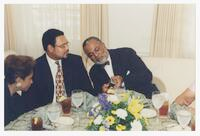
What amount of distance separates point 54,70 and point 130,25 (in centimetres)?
50

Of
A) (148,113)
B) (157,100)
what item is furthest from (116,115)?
(157,100)

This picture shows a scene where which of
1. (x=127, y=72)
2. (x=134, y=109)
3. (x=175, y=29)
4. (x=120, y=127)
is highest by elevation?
(x=175, y=29)

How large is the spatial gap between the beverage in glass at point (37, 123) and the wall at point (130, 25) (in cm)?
58

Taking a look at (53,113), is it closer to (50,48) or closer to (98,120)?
(98,120)

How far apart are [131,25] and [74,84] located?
0.46 meters

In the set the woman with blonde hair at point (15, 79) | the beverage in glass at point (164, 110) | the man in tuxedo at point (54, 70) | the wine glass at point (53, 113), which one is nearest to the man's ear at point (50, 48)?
the man in tuxedo at point (54, 70)

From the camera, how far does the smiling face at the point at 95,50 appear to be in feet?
5.81

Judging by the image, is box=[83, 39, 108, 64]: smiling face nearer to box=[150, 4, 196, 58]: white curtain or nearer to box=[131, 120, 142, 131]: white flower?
box=[150, 4, 196, 58]: white curtain

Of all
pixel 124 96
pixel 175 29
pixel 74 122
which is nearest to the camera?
pixel 74 122

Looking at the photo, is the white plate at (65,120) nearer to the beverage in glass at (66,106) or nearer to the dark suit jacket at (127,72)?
the beverage in glass at (66,106)

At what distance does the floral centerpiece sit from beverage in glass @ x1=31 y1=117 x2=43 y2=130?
23cm

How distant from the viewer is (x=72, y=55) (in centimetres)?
178

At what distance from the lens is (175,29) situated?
5.79 feet

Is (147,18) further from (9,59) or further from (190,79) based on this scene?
(9,59)
